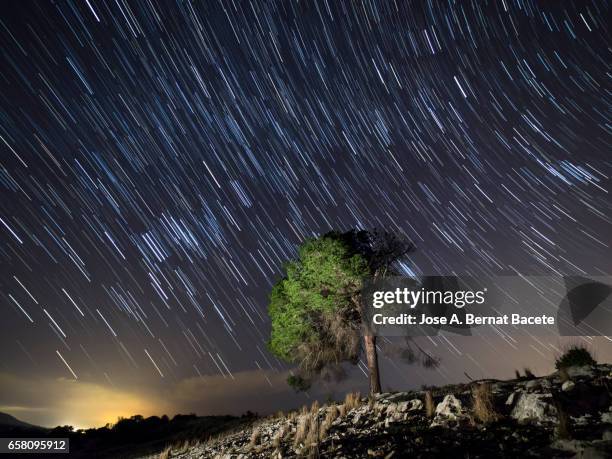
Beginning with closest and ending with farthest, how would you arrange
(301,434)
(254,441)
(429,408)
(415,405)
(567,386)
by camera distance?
(567,386), (429,408), (415,405), (301,434), (254,441)

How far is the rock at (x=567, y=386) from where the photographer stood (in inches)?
375

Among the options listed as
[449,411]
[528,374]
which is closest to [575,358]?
[528,374]

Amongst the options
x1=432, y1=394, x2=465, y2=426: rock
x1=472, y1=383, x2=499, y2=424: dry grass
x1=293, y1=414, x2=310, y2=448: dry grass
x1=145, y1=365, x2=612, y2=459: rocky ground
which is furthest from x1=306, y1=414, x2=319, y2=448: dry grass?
A: x1=472, y1=383, x2=499, y2=424: dry grass

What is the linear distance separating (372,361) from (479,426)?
42.6 feet

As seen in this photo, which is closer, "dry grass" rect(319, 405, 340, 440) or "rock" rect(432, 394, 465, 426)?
"rock" rect(432, 394, 465, 426)

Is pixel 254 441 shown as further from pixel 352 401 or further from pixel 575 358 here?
pixel 575 358

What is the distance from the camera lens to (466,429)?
8.68 m

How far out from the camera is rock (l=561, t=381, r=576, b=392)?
9531mm

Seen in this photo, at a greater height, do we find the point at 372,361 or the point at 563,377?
the point at 372,361

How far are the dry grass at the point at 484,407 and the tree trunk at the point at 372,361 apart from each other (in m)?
10.6

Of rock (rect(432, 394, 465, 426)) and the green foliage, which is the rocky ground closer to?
rock (rect(432, 394, 465, 426))

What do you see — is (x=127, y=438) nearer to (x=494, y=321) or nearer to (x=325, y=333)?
(x=325, y=333)

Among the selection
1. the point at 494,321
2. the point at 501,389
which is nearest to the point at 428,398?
the point at 501,389

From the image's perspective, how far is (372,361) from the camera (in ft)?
70.1
